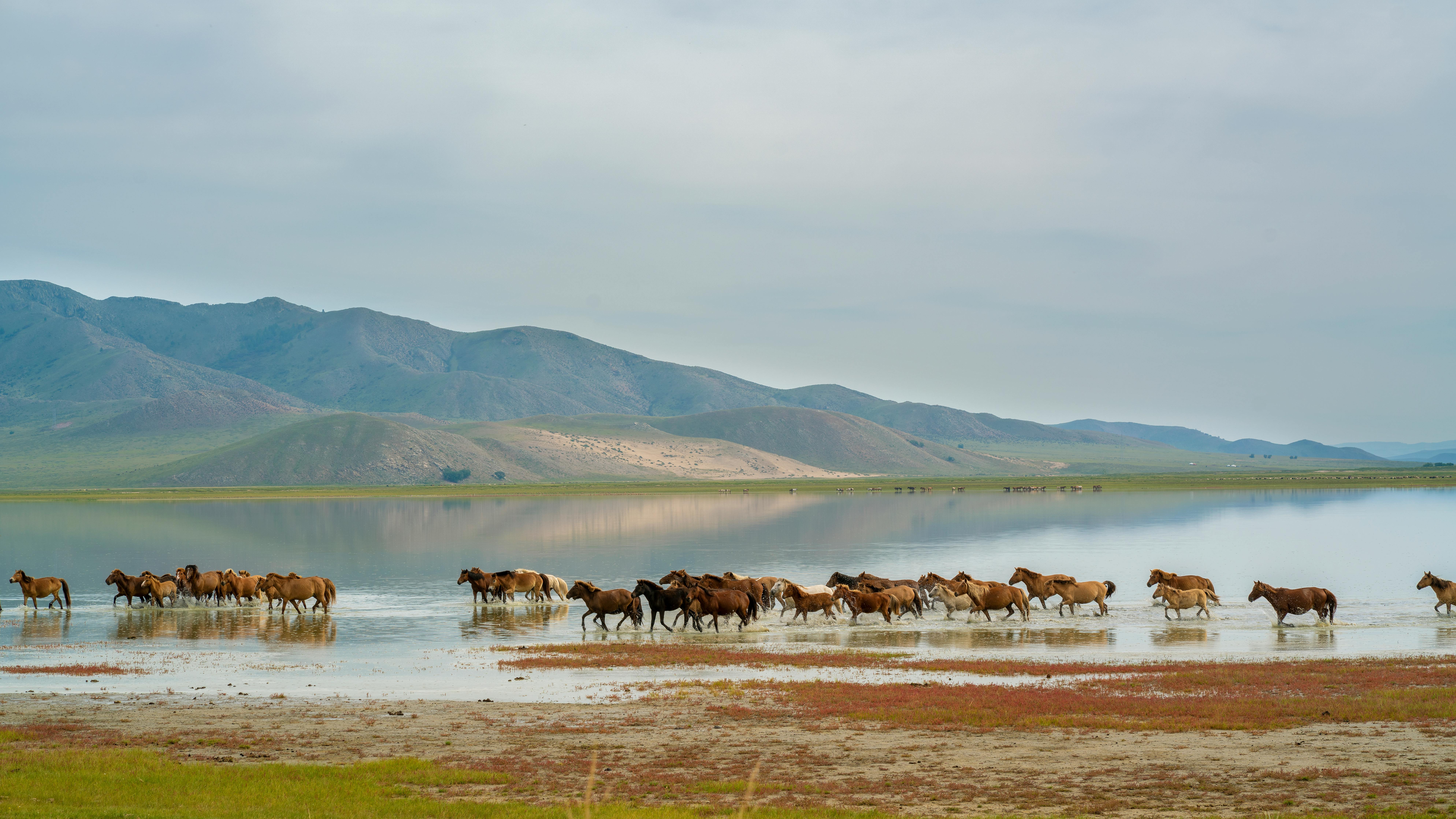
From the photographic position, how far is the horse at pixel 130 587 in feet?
111

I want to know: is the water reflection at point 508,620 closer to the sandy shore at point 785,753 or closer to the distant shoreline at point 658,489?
the sandy shore at point 785,753

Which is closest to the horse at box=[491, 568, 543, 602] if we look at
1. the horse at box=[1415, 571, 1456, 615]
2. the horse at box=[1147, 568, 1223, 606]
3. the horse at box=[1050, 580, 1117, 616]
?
the horse at box=[1050, 580, 1117, 616]

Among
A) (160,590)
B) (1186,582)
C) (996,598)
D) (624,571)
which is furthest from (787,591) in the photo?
(160,590)

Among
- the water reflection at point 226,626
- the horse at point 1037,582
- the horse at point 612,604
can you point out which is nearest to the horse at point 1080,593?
the horse at point 1037,582

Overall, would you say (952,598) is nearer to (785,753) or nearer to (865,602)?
(865,602)

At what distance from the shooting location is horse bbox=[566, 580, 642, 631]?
29.6 metres

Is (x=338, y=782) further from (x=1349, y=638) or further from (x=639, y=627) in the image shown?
(x=1349, y=638)

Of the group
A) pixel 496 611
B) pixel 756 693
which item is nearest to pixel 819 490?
pixel 496 611

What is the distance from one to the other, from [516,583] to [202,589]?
963 centimetres

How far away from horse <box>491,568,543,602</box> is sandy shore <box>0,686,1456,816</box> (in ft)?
53.6

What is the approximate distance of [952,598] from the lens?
104ft

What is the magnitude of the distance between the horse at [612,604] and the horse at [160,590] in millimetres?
13758

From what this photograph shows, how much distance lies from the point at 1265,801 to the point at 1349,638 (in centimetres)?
1833

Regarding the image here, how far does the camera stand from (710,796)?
474 inches
